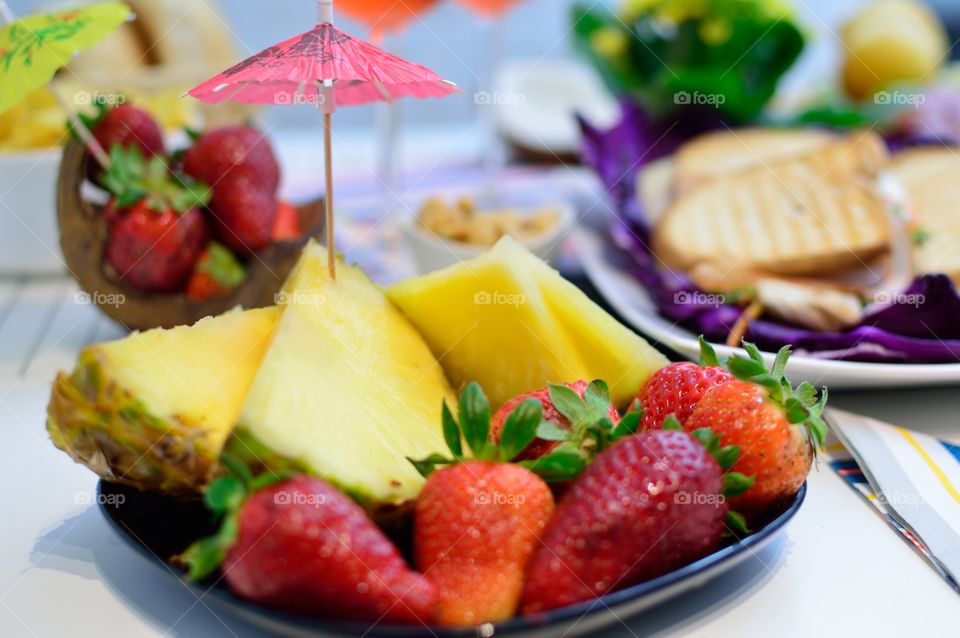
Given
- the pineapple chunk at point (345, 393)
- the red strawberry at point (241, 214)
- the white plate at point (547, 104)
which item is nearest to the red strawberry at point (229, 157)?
the red strawberry at point (241, 214)

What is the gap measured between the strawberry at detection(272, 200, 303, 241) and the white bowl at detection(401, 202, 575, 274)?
0.19 m

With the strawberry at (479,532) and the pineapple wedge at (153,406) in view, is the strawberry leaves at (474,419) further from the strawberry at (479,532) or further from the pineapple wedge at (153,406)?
the pineapple wedge at (153,406)

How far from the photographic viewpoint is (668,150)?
6.63 feet

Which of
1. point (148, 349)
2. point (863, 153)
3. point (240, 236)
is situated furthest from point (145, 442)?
point (863, 153)

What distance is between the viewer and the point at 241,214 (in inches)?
49.4

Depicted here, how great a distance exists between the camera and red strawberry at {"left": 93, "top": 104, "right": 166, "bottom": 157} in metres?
1.23

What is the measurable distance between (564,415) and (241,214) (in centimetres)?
65

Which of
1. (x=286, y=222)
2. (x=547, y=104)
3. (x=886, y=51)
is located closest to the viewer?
(x=286, y=222)

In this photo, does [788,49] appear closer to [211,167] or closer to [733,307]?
[733,307]

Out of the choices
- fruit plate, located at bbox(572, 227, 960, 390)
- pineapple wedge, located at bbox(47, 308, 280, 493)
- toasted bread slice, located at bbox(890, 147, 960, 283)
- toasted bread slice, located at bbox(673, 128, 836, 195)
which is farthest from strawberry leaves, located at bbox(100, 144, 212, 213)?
toasted bread slice, located at bbox(890, 147, 960, 283)

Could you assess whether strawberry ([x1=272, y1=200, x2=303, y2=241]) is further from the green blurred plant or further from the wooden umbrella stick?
the green blurred plant

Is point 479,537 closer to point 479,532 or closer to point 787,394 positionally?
point 479,532

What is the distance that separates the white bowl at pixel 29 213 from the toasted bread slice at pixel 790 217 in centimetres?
98

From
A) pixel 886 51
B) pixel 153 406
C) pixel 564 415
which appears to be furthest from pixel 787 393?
pixel 886 51
